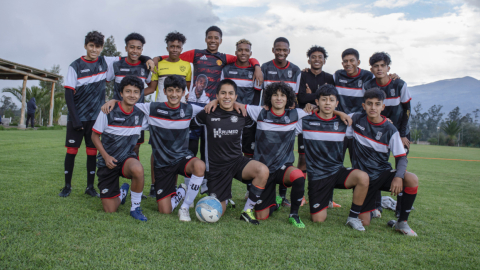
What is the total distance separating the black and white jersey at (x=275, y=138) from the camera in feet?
12.3

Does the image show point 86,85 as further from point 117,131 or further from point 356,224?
point 356,224

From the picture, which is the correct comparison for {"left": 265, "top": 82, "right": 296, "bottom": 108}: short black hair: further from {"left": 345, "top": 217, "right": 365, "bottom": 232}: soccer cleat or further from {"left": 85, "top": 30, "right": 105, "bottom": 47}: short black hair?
{"left": 85, "top": 30, "right": 105, "bottom": 47}: short black hair

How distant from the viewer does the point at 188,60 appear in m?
4.66

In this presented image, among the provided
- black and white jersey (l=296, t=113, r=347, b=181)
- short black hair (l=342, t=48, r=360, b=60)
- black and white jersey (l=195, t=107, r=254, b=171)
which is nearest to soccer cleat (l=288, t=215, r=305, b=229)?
black and white jersey (l=296, t=113, r=347, b=181)

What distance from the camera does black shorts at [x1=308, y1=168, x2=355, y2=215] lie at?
144 inches

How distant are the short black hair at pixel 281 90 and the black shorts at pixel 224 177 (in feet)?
2.91

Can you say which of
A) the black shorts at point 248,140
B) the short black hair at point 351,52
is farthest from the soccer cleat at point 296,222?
the short black hair at point 351,52

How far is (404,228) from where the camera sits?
329 cm

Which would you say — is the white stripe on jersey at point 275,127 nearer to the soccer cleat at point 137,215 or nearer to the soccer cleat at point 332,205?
the soccer cleat at point 332,205

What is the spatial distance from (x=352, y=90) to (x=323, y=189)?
1691 mm

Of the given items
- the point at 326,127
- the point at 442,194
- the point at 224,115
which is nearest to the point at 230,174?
the point at 224,115

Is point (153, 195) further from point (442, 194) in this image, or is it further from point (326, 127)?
point (442, 194)

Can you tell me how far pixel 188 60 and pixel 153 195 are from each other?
7.11 ft

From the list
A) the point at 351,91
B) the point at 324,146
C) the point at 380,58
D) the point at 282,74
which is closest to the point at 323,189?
the point at 324,146
